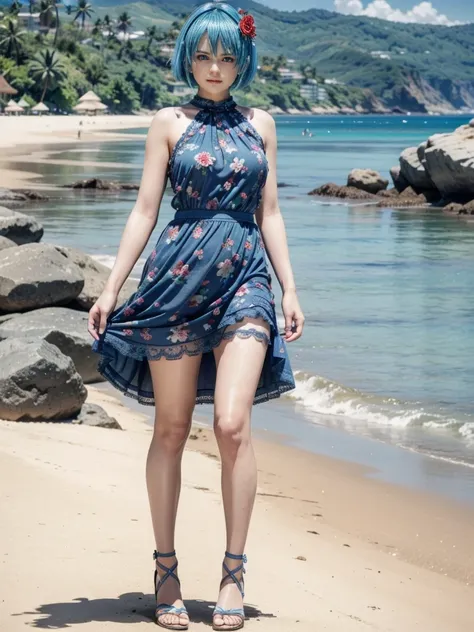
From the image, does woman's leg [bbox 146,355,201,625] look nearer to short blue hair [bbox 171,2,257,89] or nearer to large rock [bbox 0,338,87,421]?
short blue hair [bbox 171,2,257,89]

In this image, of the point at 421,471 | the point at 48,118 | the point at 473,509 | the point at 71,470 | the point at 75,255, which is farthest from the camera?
the point at 48,118

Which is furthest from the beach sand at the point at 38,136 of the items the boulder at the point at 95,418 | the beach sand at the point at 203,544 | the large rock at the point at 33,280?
the beach sand at the point at 203,544

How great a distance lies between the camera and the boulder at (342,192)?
34906mm

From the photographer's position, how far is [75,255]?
10.9 metres

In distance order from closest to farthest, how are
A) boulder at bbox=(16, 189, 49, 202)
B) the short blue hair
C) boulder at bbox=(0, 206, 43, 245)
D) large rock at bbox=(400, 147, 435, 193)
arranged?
the short blue hair < boulder at bbox=(0, 206, 43, 245) < boulder at bbox=(16, 189, 49, 202) < large rock at bbox=(400, 147, 435, 193)

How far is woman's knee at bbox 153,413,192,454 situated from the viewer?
3875 mm

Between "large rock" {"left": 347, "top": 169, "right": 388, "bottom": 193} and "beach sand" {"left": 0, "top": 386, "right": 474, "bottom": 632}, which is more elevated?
"beach sand" {"left": 0, "top": 386, "right": 474, "bottom": 632}

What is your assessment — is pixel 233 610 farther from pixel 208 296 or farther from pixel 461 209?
pixel 461 209

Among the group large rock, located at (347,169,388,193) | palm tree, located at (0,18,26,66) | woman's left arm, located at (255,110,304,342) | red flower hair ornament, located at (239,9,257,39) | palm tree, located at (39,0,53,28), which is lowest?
large rock, located at (347,169,388,193)

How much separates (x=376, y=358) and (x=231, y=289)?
24.9ft

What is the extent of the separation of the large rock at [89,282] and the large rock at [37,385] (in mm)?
2839

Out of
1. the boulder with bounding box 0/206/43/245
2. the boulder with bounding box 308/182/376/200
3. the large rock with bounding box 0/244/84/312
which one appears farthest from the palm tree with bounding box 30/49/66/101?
the large rock with bounding box 0/244/84/312

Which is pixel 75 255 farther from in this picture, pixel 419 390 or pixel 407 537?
pixel 407 537

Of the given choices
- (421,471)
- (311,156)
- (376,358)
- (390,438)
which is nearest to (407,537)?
(421,471)
